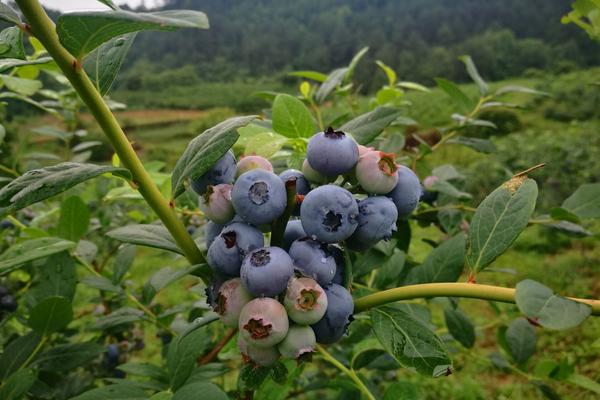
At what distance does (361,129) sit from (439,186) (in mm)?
471

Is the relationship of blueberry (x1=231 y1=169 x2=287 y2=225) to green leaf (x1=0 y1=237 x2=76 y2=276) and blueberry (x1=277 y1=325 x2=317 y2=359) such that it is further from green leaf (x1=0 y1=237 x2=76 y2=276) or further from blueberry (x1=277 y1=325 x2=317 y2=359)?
green leaf (x1=0 y1=237 x2=76 y2=276)

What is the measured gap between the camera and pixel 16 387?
2.64 ft

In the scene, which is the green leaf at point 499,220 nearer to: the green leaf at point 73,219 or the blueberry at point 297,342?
the blueberry at point 297,342

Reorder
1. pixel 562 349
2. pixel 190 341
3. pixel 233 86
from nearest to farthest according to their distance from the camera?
pixel 190 341 → pixel 562 349 → pixel 233 86

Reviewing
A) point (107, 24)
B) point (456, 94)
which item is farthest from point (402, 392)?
point (456, 94)

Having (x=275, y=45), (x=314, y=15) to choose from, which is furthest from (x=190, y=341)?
(x=314, y=15)

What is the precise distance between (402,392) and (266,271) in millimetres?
457

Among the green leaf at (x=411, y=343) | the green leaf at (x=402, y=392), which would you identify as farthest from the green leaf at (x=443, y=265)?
the green leaf at (x=411, y=343)

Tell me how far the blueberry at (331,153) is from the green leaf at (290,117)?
0.64 feet

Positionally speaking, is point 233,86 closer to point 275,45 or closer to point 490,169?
point 275,45

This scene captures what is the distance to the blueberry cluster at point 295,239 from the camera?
520mm

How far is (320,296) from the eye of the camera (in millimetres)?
523

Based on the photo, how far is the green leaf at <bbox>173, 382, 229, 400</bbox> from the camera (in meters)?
0.69

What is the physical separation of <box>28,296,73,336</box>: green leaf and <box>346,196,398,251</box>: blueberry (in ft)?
1.97
